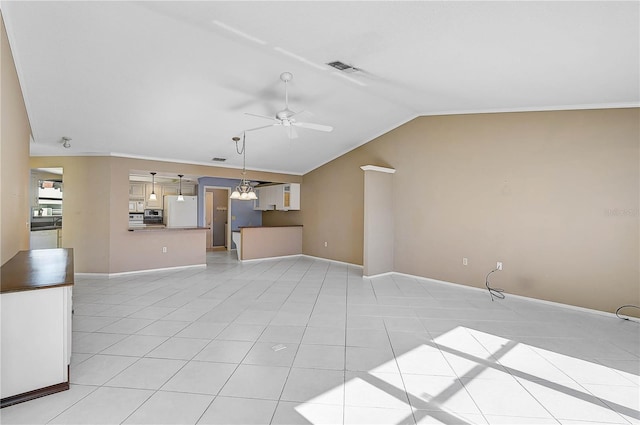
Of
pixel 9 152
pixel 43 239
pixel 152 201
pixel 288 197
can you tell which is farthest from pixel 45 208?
pixel 9 152

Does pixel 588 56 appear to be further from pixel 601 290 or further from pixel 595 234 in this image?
pixel 601 290

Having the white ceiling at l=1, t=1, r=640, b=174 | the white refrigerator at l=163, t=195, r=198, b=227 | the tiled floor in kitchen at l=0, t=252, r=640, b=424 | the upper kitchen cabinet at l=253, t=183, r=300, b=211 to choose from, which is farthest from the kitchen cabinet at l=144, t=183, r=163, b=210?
the tiled floor in kitchen at l=0, t=252, r=640, b=424

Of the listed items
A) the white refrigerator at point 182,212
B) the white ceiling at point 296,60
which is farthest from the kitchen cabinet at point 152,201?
the white ceiling at point 296,60

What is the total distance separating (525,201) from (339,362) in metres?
3.73

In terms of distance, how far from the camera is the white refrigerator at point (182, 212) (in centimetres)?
840

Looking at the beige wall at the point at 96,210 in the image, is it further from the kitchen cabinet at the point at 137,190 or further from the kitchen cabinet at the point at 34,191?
the kitchen cabinet at the point at 137,190

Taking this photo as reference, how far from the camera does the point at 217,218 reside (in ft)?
32.0

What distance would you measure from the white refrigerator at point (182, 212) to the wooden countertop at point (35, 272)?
17.1ft

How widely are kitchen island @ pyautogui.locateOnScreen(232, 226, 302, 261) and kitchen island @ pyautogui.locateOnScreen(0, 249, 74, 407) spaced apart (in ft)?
16.6

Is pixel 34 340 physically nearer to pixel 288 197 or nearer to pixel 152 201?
pixel 288 197

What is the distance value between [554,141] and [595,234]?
135 cm

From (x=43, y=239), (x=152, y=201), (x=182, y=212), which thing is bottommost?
(x=43, y=239)

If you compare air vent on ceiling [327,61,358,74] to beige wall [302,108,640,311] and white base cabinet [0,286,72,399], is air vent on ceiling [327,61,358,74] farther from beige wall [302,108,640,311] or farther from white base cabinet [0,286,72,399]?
white base cabinet [0,286,72,399]

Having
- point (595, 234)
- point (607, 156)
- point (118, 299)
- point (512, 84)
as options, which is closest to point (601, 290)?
point (595, 234)
